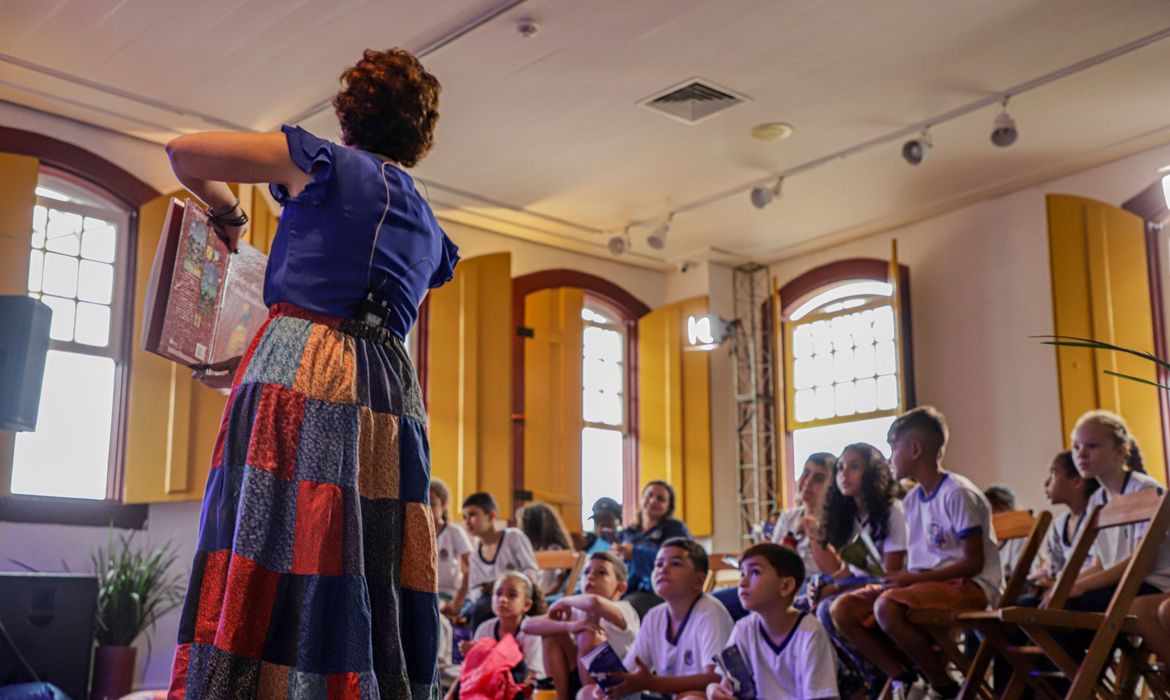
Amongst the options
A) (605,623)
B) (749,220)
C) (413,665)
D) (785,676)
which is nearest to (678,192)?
(749,220)

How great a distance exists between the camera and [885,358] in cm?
877

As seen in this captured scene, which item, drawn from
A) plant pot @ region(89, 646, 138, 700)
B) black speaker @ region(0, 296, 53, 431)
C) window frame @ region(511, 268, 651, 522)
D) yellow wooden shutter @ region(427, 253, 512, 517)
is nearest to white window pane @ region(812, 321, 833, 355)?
window frame @ region(511, 268, 651, 522)

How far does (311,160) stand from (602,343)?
803cm

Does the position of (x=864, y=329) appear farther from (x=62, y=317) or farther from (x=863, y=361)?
(x=62, y=317)

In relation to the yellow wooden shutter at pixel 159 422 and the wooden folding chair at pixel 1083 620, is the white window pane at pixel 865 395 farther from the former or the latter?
the wooden folding chair at pixel 1083 620

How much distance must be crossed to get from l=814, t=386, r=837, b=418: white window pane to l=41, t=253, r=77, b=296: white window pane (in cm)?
538

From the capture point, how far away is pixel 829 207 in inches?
341

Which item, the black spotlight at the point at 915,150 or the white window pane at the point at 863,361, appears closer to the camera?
the black spotlight at the point at 915,150

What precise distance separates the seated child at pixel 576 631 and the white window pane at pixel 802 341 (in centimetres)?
477

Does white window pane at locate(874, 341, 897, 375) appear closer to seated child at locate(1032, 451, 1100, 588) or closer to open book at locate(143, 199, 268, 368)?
seated child at locate(1032, 451, 1100, 588)

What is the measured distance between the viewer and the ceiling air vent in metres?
6.67

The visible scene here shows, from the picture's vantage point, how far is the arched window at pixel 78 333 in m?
6.68

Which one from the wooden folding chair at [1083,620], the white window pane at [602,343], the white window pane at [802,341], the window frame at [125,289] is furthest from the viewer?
the white window pane at [602,343]

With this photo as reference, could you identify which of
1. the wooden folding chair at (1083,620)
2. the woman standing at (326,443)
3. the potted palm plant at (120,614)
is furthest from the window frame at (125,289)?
the woman standing at (326,443)
